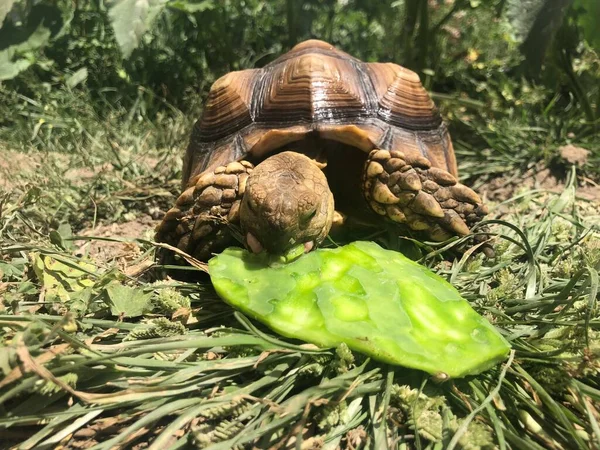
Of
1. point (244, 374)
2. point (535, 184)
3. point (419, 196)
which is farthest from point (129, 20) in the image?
point (535, 184)

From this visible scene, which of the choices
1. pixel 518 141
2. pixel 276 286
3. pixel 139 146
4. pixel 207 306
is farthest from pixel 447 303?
pixel 139 146

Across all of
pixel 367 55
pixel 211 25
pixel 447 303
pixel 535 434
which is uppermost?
pixel 211 25

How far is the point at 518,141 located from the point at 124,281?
2.82 metres

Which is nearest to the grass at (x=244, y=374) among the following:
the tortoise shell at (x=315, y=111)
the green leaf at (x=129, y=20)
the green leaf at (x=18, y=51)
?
the tortoise shell at (x=315, y=111)

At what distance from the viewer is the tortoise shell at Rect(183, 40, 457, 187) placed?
200 cm

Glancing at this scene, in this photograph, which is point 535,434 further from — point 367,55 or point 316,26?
point 316,26

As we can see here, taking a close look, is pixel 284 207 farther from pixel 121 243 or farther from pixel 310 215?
pixel 121 243

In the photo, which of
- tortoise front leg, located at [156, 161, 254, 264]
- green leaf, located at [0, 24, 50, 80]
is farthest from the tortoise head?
green leaf, located at [0, 24, 50, 80]

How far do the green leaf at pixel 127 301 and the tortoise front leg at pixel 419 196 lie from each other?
1.04 m

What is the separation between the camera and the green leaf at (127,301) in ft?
5.07

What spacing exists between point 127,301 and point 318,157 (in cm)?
98

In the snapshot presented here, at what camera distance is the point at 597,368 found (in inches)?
51.4

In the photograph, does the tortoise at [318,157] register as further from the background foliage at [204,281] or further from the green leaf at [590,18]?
the green leaf at [590,18]

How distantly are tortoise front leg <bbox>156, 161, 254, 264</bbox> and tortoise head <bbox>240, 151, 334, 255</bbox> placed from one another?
0.16 m
